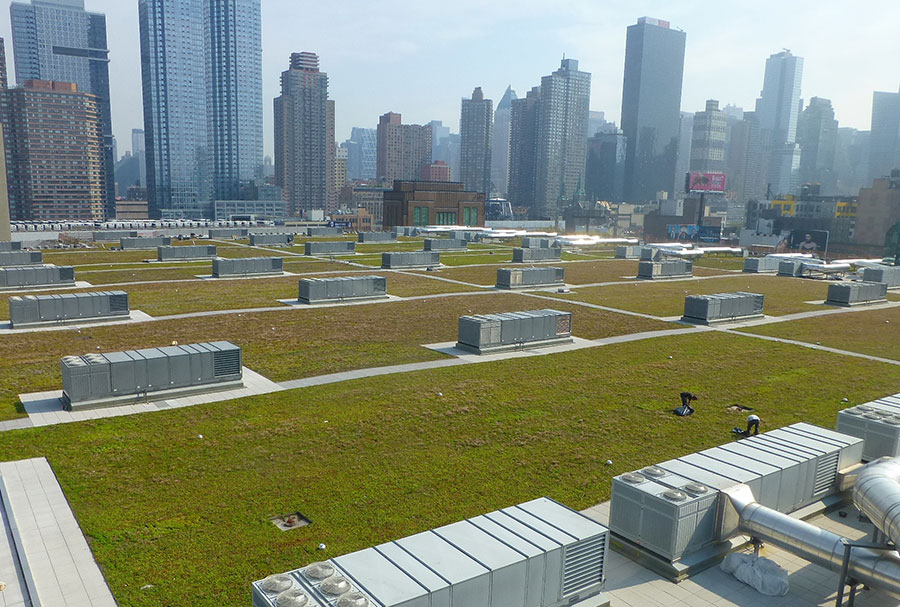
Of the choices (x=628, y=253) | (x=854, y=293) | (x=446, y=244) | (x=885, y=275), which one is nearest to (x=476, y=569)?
(x=854, y=293)

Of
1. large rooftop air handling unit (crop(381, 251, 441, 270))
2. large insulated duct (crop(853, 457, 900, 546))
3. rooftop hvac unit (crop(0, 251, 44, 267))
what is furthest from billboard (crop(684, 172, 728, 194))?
large insulated duct (crop(853, 457, 900, 546))

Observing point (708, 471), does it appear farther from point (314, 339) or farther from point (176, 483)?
point (314, 339)

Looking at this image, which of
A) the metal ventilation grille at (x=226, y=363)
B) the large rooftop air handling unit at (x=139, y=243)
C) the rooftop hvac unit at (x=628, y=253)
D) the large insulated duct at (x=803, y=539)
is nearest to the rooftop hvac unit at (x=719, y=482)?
the large insulated duct at (x=803, y=539)

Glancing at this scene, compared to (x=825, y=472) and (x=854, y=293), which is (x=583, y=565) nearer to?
(x=825, y=472)

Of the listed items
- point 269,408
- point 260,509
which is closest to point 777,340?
point 269,408

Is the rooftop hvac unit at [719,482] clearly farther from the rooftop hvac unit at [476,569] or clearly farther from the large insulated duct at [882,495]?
the rooftop hvac unit at [476,569]

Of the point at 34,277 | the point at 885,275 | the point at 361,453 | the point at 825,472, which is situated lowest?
the point at 361,453

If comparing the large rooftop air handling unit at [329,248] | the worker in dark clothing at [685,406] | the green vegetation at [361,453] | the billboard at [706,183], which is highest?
the billboard at [706,183]
